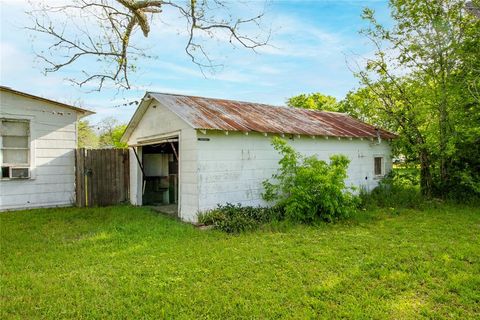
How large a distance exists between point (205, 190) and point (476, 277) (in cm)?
564

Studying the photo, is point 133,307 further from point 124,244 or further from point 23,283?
point 124,244

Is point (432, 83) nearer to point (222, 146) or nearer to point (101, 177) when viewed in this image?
point (222, 146)

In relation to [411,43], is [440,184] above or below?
below

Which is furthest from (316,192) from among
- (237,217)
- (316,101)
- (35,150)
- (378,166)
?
(316,101)

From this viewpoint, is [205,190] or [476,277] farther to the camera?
[205,190]

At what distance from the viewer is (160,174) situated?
40.9 feet

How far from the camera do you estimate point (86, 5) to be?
8422 millimetres

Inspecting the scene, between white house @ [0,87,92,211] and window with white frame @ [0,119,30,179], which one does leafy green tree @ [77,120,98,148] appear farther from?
window with white frame @ [0,119,30,179]

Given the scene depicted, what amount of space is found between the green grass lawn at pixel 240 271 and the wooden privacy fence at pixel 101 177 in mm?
2957

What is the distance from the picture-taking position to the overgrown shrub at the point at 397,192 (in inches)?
413

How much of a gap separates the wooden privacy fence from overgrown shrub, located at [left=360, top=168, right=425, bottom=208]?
8.55m

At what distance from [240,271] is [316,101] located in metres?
31.3

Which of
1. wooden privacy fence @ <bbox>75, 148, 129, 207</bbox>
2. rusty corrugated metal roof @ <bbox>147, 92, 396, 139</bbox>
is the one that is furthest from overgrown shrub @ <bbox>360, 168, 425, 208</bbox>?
A: wooden privacy fence @ <bbox>75, 148, 129, 207</bbox>

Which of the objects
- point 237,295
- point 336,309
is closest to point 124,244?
point 237,295
